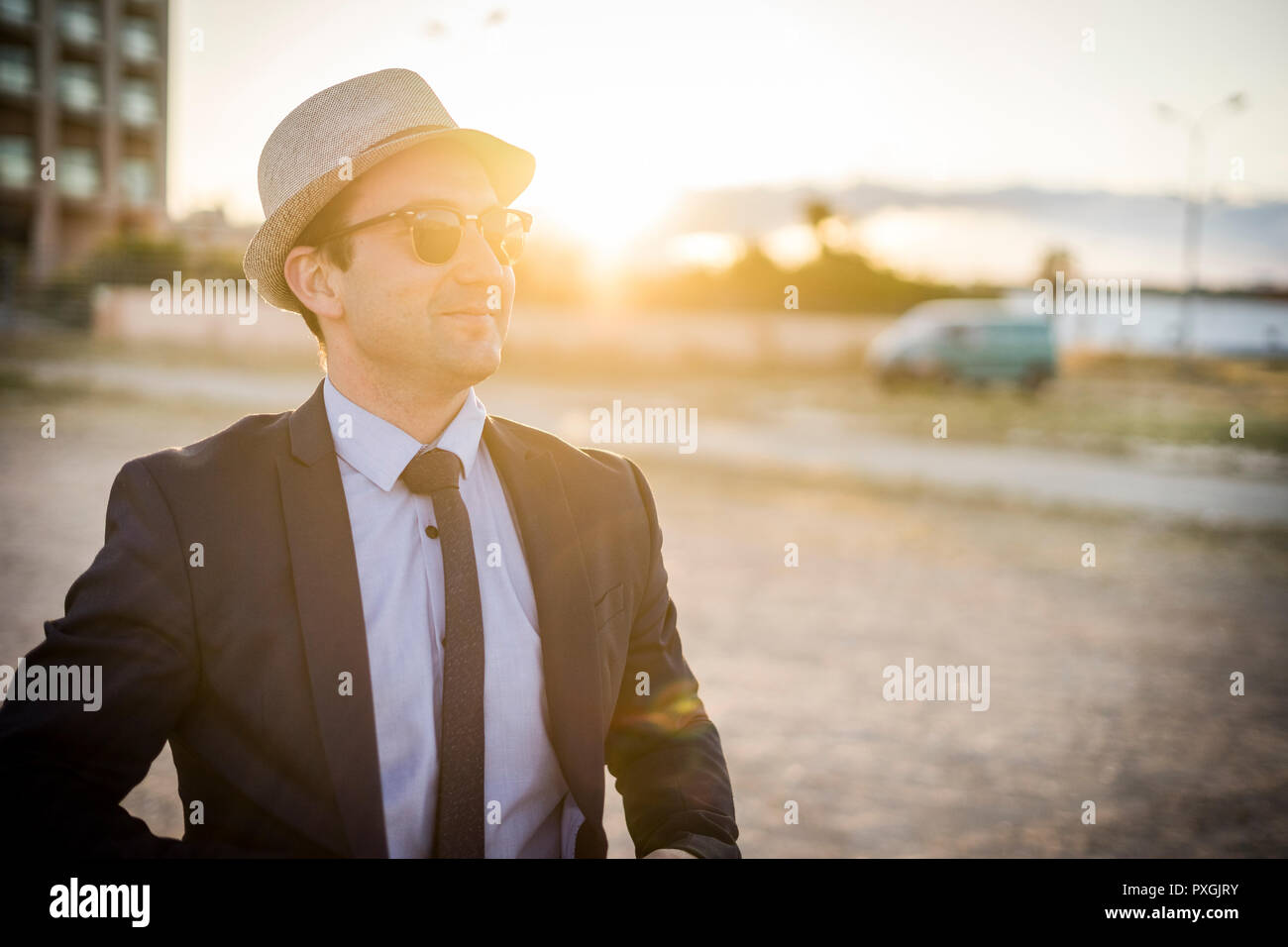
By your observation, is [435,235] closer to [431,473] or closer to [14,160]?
[431,473]

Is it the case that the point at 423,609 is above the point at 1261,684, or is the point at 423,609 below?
above

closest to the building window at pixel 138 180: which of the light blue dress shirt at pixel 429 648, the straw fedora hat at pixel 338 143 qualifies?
the straw fedora hat at pixel 338 143

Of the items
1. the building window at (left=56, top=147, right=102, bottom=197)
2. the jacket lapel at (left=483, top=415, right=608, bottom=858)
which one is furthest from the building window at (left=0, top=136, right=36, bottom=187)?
the jacket lapel at (left=483, top=415, right=608, bottom=858)

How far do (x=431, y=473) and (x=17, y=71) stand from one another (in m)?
42.0

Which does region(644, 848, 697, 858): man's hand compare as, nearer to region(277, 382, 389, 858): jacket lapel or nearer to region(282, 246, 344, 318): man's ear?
region(277, 382, 389, 858): jacket lapel

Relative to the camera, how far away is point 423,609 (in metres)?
1.89

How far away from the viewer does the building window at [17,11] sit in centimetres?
3316

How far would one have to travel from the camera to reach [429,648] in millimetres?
1866

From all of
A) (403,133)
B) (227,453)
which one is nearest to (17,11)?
(403,133)

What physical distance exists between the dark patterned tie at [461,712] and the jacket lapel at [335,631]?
125mm

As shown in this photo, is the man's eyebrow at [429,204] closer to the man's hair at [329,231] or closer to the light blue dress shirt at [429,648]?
the man's hair at [329,231]
